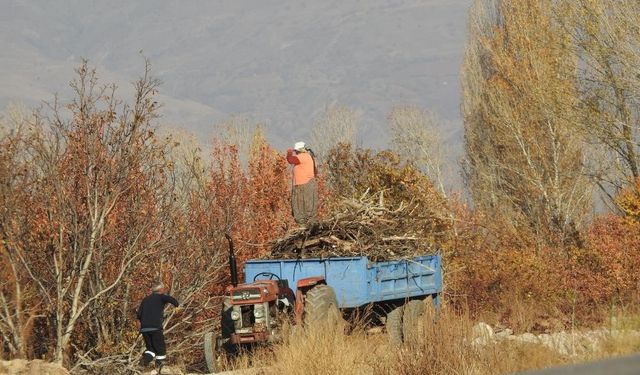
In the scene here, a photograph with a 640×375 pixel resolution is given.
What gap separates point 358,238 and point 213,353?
9.33ft

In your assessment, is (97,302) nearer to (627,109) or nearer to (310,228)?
(310,228)

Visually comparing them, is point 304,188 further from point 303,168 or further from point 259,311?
point 259,311

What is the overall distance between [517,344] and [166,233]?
7.69 metres

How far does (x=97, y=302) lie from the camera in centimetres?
1756

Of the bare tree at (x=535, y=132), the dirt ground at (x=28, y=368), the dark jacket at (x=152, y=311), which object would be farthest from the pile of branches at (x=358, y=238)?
the bare tree at (x=535, y=132)

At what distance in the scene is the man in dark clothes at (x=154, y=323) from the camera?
1520 centimetres

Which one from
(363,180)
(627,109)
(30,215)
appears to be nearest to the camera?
(30,215)

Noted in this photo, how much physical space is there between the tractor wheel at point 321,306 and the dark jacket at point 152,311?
1.84 m

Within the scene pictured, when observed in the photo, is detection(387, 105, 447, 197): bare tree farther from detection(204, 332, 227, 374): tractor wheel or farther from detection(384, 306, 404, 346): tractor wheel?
detection(204, 332, 227, 374): tractor wheel

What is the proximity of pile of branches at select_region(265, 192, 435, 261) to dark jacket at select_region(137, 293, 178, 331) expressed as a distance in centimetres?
216

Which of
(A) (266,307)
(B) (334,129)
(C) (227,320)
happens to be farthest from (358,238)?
(B) (334,129)

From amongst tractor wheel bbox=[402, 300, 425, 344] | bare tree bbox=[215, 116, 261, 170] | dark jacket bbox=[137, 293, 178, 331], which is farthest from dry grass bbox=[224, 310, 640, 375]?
bare tree bbox=[215, 116, 261, 170]

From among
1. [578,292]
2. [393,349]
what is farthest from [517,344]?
[578,292]

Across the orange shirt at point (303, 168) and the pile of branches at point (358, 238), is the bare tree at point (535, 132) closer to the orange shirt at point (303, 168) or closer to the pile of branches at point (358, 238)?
the pile of branches at point (358, 238)
